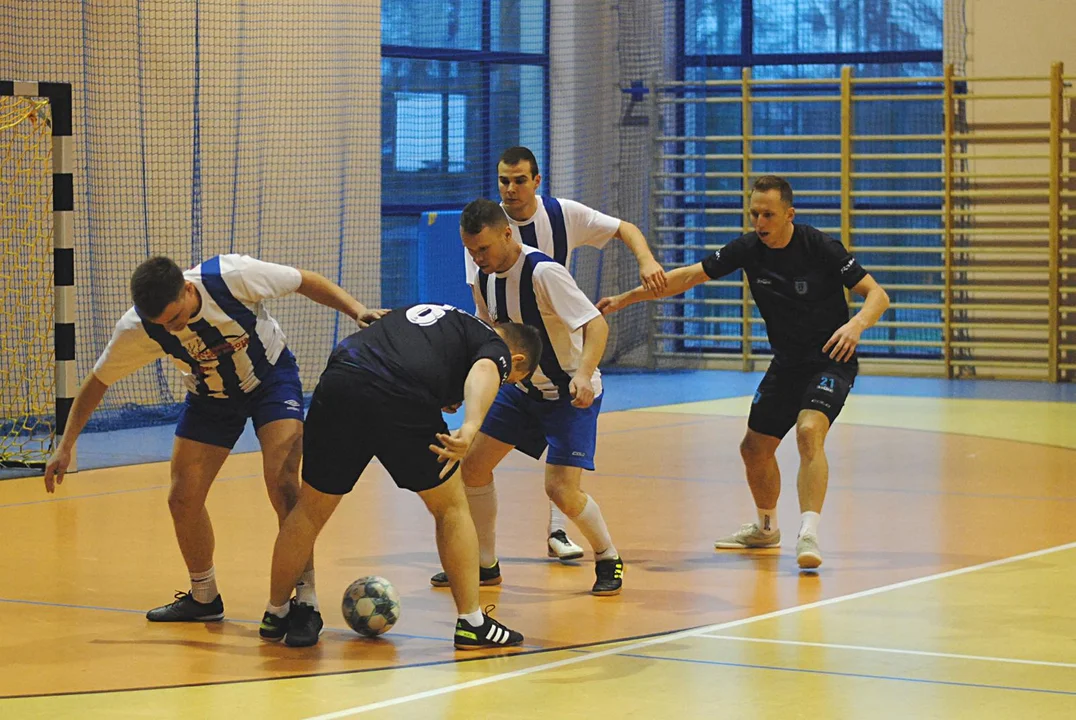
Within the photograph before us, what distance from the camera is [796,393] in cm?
691

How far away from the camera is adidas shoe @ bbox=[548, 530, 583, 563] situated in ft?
22.4

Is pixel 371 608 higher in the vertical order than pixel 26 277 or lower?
lower

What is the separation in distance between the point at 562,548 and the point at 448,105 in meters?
8.17

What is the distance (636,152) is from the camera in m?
15.6

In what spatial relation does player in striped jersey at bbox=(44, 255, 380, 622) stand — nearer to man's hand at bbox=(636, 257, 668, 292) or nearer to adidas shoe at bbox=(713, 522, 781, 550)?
man's hand at bbox=(636, 257, 668, 292)

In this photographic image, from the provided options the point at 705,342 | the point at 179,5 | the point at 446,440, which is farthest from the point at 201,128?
the point at 446,440

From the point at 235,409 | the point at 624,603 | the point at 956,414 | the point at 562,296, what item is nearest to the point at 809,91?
the point at 956,414

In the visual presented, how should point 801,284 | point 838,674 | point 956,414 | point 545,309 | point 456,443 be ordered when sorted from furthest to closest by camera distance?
point 956,414 < point 801,284 < point 545,309 < point 838,674 < point 456,443

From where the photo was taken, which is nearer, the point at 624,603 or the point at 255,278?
the point at 255,278

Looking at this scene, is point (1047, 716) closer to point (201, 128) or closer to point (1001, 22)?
point (201, 128)

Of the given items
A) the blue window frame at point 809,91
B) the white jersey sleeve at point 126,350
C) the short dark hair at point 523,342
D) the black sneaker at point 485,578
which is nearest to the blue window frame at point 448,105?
the blue window frame at point 809,91

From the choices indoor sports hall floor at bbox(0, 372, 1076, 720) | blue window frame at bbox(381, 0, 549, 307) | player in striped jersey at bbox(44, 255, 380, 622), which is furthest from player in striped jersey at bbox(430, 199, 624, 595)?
blue window frame at bbox(381, 0, 549, 307)

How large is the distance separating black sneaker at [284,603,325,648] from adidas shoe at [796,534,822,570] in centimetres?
201

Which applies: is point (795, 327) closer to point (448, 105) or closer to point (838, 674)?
point (838, 674)
